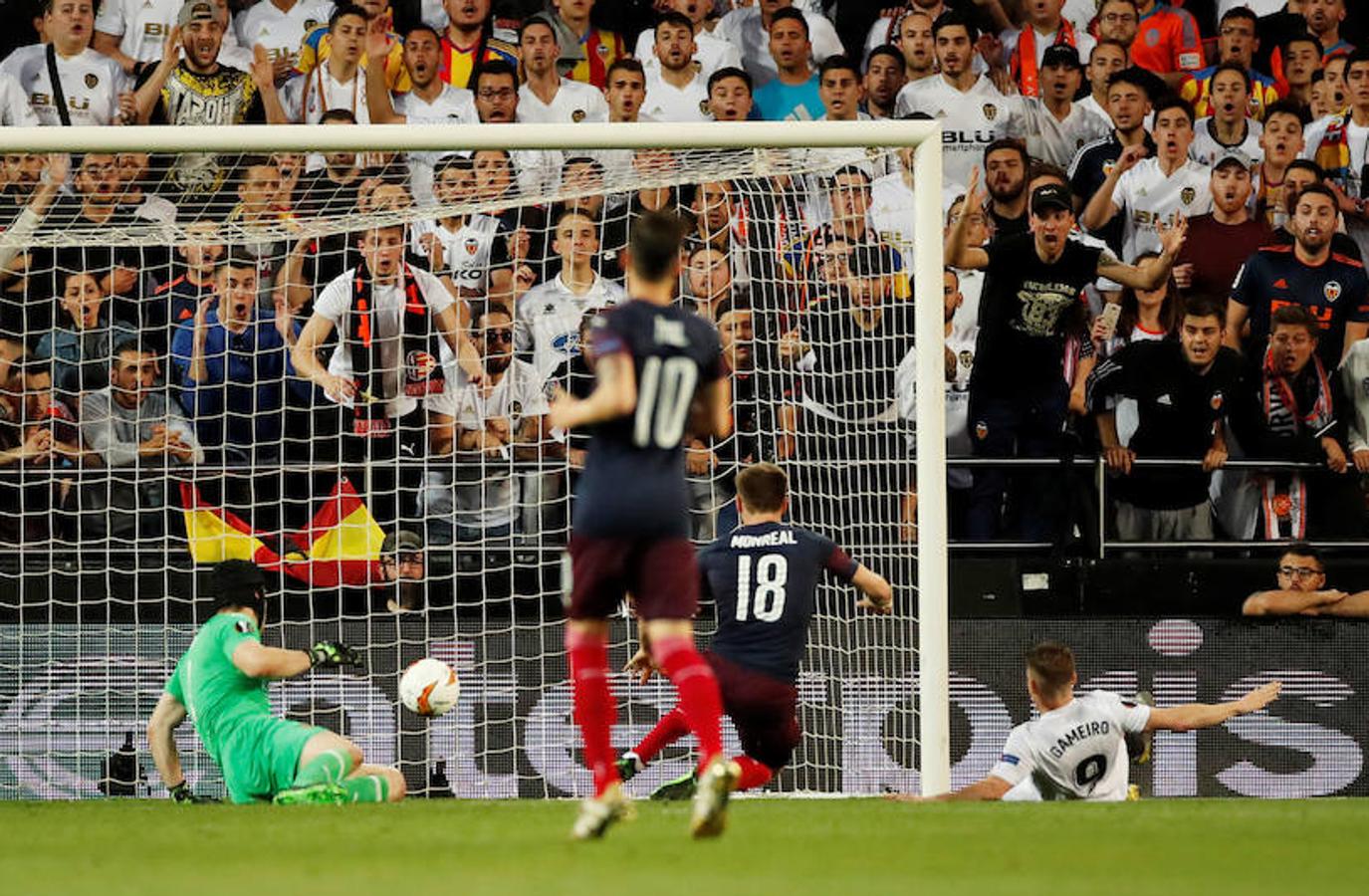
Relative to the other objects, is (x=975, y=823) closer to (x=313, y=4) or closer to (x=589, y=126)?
(x=589, y=126)

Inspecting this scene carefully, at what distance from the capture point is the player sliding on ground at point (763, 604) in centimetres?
859

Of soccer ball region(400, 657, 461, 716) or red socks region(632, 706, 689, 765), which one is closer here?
soccer ball region(400, 657, 461, 716)

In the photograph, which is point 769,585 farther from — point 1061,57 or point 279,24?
point 279,24

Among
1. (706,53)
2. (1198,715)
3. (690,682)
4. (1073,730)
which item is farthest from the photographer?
(706,53)

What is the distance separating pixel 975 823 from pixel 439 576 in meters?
4.00

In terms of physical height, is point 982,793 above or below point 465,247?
below

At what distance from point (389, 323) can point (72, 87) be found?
108 inches

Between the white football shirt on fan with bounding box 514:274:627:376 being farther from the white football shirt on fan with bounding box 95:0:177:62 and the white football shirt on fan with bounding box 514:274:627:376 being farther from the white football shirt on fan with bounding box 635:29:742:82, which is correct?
the white football shirt on fan with bounding box 95:0:177:62

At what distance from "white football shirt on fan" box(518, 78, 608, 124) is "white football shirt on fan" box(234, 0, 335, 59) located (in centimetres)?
130

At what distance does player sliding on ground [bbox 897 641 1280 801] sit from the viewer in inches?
353

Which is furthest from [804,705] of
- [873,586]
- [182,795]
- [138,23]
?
[138,23]

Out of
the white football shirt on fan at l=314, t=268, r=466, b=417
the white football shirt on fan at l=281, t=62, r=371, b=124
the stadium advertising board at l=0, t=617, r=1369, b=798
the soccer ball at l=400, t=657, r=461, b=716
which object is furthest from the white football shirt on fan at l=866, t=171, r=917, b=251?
the soccer ball at l=400, t=657, r=461, b=716

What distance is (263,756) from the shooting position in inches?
345

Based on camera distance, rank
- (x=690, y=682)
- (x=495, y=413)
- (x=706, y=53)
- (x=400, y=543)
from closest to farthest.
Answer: (x=690, y=682) < (x=400, y=543) < (x=495, y=413) < (x=706, y=53)
